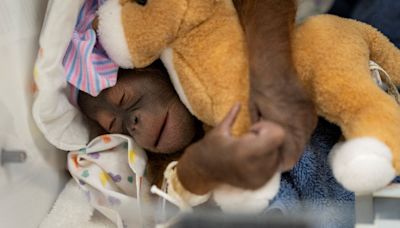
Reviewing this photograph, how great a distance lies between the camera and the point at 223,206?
64cm

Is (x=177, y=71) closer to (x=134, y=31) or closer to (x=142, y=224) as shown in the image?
(x=134, y=31)

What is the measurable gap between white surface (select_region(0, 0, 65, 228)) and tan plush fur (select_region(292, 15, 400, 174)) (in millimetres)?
353

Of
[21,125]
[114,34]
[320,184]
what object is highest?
[114,34]

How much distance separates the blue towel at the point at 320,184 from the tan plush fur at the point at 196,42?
0.13 metres

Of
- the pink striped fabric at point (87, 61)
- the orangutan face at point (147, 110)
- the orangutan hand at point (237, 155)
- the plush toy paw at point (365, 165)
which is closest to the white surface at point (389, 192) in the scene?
the plush toy paw at point (365, 165)

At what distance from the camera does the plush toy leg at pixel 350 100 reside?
2.10 feet

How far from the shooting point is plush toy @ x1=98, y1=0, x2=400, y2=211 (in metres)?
0.67

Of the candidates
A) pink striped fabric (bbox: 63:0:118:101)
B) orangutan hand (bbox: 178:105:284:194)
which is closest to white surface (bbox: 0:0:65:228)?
pink striped fabric (bbox: 63:0:118:101)

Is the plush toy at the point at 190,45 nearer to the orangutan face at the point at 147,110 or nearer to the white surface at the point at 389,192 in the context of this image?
the orangutan face at the point at 147,110

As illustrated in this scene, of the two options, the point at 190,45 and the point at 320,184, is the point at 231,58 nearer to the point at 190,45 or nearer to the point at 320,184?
the point at 190,45

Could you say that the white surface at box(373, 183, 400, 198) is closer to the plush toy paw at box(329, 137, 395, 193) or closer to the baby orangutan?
the plush toy paw at box(329, 137, 395, 193)

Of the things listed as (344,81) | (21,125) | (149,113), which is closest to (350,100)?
(344,81)

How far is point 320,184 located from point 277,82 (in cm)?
17

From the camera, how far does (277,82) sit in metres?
0.67
